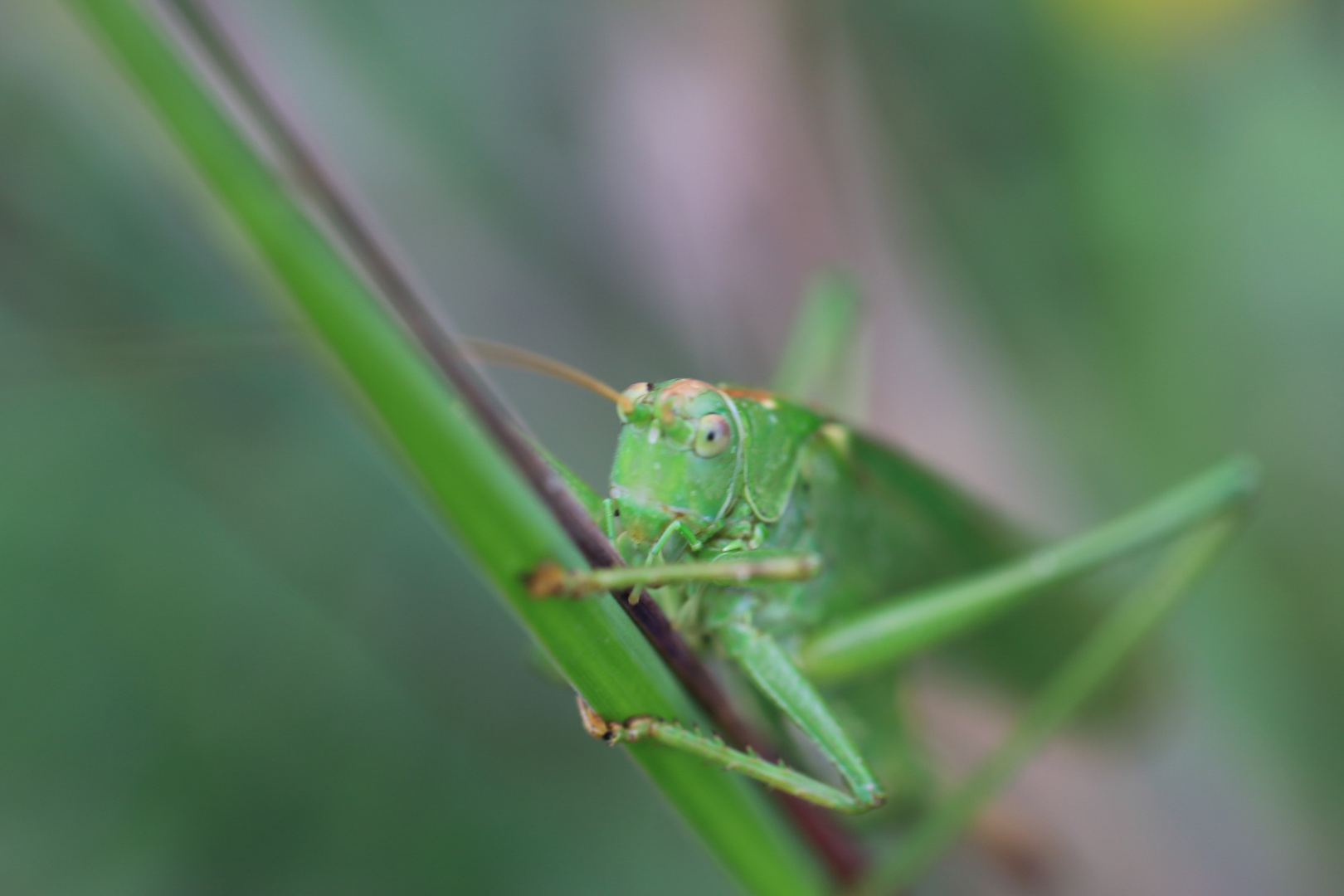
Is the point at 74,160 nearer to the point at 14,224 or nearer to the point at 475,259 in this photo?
the point at 14,224

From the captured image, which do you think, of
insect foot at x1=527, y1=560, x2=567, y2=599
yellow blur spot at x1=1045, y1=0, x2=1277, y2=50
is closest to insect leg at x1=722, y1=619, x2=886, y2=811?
insect foot at x1=527, y1=560, x2=567, y2=599

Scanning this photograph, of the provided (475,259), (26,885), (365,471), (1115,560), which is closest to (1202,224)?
(1115,560)

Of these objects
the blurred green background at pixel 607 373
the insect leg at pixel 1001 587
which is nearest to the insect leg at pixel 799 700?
the insect leg at pixel 1001 587

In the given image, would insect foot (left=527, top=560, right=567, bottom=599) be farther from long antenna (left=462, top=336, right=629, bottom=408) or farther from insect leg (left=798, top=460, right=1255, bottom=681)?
insect leg (left=798, top=460, right=1255, bottom=681)

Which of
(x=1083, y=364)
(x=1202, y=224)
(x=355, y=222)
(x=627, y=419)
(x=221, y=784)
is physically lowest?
(x=1083, y=364)

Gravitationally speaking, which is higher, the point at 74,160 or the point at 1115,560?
the point at 74,160

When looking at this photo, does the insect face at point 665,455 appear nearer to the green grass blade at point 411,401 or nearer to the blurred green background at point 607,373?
the green grass blade at point 411,401

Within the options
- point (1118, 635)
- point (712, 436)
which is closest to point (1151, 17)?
point (1118, 635)
